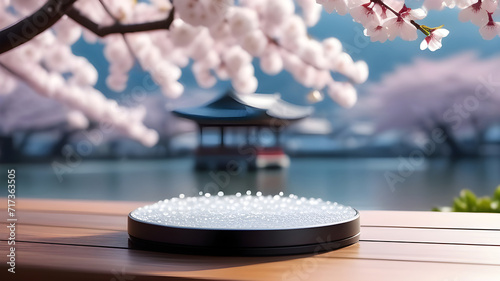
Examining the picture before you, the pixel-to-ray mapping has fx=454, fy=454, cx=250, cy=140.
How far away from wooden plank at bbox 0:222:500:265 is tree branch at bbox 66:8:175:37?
0.34m

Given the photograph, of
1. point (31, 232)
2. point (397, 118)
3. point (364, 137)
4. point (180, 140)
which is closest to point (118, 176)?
point (180, 140)

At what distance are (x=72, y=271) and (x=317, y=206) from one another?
0.33 meters

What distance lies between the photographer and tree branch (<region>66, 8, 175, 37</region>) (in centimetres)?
75

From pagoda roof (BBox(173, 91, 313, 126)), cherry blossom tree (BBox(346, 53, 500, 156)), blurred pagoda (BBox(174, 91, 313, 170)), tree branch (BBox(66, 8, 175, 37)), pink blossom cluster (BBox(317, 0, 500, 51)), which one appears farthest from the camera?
cherry blossom tree (BBox(346, 53, 500, 156))

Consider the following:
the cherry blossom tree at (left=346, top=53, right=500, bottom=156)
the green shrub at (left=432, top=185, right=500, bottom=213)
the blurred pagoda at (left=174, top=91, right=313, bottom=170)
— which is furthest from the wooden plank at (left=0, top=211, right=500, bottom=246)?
the cherry blossom tree at (left=346, top=53, right=500, bottom=156)

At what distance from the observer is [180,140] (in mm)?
7270

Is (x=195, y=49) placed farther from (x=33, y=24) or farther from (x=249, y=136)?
(x=249, y=136)

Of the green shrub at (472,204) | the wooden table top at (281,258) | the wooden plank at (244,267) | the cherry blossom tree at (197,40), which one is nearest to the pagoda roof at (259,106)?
the cherry blossom tree at (197,40)

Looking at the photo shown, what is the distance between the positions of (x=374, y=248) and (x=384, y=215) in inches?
9.7

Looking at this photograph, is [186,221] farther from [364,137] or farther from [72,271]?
[364,137]

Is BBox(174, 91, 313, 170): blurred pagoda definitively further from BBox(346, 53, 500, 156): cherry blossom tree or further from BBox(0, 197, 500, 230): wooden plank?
BBox(0, 197, 500, 230): wooden plank

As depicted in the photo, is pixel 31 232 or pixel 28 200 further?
pixel 28 200

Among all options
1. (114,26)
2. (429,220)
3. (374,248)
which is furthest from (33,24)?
(429,220)

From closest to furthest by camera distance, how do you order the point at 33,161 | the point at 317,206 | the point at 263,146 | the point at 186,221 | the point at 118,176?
the point at 186,221
the point at 317,206
the point at 263,146
the point at 33,161
the point at 118,176
